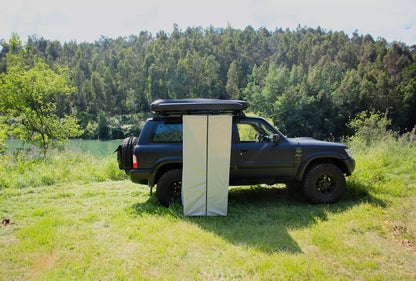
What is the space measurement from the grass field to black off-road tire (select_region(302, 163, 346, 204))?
8.8 inches

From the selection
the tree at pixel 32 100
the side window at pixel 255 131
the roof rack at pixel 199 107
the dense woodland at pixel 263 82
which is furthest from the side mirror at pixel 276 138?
the dense woodland at pixel 263 82

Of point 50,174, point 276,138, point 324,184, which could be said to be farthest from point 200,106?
point 50,174

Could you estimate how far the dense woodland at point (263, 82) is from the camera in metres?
52.5

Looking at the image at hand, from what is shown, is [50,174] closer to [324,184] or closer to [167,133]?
[167,133]

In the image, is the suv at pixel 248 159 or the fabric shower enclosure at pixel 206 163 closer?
the fabric shower enclosure at pixel 206 163

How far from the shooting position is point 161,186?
17.9 feet

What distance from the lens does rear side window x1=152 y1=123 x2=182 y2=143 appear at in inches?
219

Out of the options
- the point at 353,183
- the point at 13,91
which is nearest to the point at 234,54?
the point at 13,91

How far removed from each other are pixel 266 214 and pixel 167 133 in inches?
95.0

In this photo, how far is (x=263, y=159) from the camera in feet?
18.4

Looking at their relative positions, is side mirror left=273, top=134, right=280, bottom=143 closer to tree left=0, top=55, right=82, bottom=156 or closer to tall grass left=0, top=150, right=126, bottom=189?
tall grass left=0, top=150, right=126, bottom=189

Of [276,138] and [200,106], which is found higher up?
[200,106]

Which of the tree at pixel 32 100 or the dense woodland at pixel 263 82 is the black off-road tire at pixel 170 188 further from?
the dense woodland at pixel 263 82

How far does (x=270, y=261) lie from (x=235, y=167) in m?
2.38
